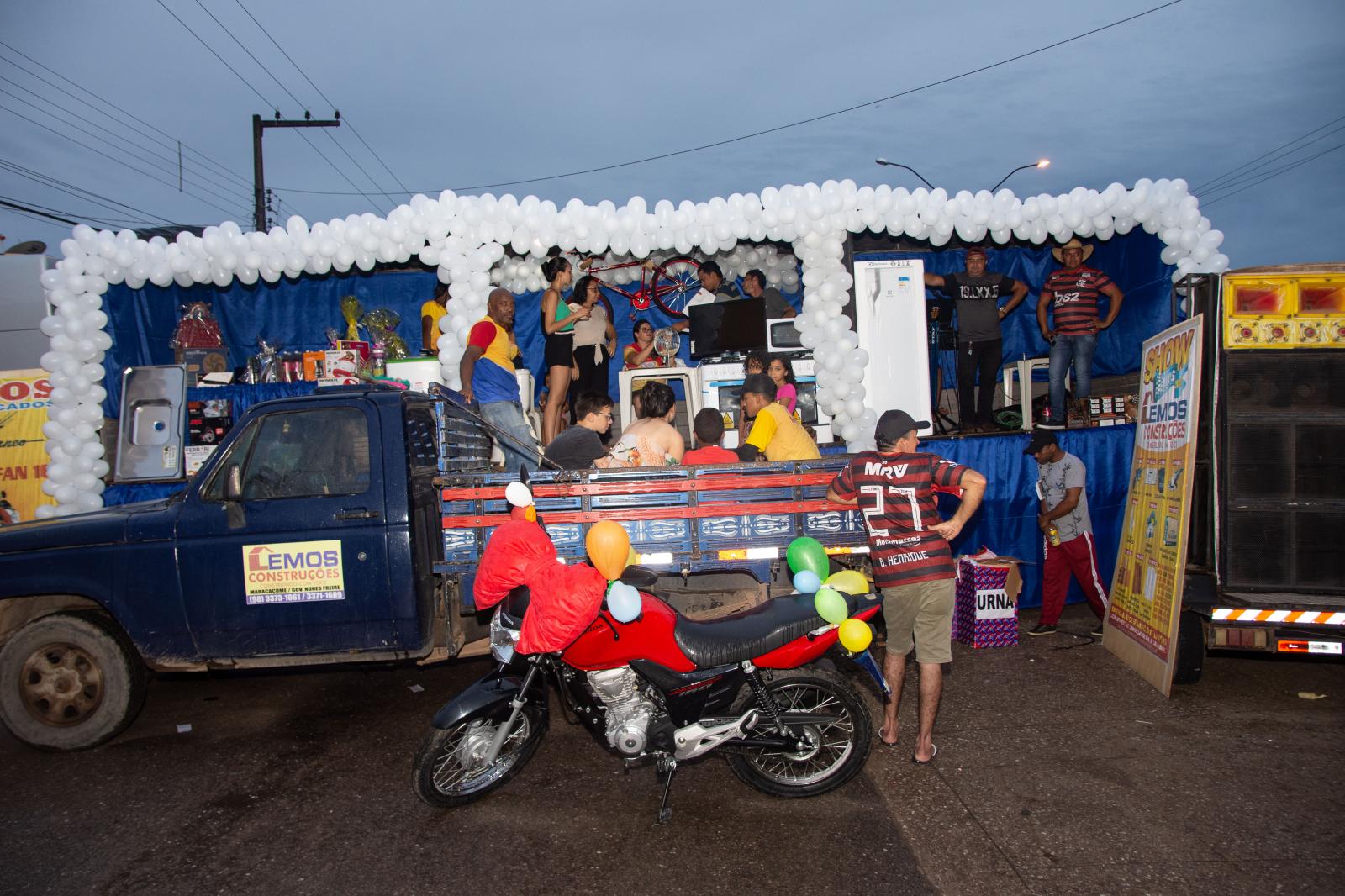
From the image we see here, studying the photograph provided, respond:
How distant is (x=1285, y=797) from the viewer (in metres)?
4.13

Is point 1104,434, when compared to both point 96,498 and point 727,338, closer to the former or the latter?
point 727,338

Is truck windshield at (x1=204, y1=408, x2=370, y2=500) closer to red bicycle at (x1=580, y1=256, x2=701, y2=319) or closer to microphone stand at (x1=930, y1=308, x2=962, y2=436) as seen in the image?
red bicycle at (x1=580, y1=256, x2=701, y2=319)

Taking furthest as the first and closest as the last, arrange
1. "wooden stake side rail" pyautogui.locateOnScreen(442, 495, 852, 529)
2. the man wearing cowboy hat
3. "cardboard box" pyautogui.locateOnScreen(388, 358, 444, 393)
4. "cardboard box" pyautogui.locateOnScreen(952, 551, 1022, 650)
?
1. "cardboard box" pyautogui.locateOnScreen(388, 358, 444, 393)
2. the man wearing cowboy hat
3. "cardboard box" pyautogui.locateOnScreen(952, 551, 1022, 650)
4. "wooden stake side rail" pyautogui.locateOnScreen(442, 495, 852, 529)

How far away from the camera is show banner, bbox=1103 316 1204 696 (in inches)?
221

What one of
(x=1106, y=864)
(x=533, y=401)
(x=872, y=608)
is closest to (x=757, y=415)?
(x=872, y=608)

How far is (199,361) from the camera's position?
965cm

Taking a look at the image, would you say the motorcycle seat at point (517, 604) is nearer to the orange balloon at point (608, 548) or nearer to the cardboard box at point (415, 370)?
the orange balloon at point (608, 548)

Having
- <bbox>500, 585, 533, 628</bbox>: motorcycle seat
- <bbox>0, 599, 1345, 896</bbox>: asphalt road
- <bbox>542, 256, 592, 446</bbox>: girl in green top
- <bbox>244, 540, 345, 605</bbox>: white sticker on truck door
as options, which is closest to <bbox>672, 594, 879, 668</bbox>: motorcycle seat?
<bbox>500, 585, 533, 628</bbox>: motorcycle seat

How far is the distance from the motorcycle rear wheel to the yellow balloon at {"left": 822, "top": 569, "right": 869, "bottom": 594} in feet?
1.48

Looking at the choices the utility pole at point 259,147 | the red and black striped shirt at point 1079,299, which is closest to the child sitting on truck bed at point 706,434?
the red and black striped shirt at point 1079,299

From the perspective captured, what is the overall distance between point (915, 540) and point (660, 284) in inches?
273

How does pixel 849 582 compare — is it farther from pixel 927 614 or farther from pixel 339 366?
pixel 339 366

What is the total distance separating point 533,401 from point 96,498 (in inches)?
184

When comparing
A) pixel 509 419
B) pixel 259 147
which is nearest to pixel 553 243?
pixel 509 419
